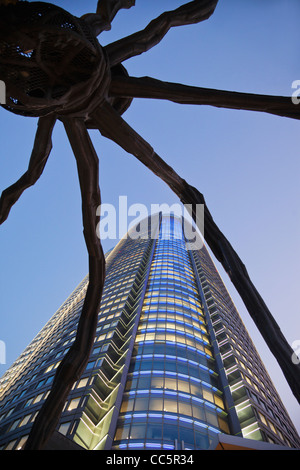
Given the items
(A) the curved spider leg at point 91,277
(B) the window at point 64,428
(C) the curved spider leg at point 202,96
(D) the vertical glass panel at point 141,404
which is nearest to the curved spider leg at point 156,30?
(C) the curved spider leg at point 202,96

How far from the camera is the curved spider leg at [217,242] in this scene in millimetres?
2305

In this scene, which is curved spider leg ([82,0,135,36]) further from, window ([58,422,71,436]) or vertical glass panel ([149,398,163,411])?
vertical glass panel ([149,398,163,411])

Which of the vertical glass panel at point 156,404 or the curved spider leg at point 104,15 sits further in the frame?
the vertical glass panel at point 156,404

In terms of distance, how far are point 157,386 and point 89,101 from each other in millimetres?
28721

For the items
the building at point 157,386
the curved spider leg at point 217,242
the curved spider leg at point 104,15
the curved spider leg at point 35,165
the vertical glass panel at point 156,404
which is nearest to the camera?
the curved spider leg at point 217,242

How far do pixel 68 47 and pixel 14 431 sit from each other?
31.2 metres

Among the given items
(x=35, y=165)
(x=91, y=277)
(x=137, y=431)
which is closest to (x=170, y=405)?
(x=137, y=431)

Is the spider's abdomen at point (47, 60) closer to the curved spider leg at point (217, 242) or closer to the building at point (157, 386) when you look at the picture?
the curved spider leg at point (217, 242)

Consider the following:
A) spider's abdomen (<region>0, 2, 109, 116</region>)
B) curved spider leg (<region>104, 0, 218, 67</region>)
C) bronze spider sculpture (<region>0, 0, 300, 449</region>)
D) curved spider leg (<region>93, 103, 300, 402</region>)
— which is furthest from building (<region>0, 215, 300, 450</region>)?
curved spider leg (<region>104, 0, 218, 67</region>)

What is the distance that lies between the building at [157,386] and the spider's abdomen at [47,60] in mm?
14130

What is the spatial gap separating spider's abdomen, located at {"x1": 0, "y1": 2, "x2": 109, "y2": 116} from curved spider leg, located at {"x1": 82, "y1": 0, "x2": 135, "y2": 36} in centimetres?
72

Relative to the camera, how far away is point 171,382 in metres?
27.2

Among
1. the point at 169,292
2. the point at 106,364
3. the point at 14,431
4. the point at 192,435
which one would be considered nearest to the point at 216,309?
the point at 169,292

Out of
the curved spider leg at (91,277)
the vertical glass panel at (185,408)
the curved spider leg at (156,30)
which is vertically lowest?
the vertical glass panel at (185,408)
